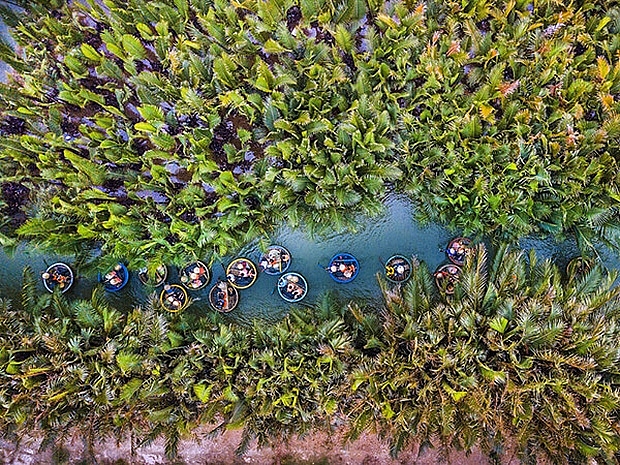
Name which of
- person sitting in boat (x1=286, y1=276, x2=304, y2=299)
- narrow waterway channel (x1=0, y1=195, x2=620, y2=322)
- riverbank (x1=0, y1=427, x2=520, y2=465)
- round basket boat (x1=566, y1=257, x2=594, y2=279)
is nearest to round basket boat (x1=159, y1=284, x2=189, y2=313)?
narrow waterway channel (x1=0, y1=195, x2=620, y2=322)

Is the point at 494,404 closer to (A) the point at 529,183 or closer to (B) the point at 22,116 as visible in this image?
(A) the point at 529,183

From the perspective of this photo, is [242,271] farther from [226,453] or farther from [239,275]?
[226,453]

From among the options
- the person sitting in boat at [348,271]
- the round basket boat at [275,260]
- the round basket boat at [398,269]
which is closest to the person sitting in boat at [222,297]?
the round basket boat at [275,260]

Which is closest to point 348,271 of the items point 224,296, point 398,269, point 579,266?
point 398,269

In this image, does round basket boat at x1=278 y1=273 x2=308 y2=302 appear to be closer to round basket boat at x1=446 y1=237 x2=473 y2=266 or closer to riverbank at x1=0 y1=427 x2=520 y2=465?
riverbank at x1=0 y1=427 x2=520 y2=465

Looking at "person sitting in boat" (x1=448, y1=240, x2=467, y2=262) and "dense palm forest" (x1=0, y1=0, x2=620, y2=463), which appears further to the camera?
"person sitting in boat" (x1=448, y1=240, x2=467, y2=262)
